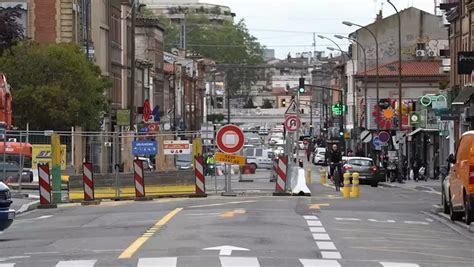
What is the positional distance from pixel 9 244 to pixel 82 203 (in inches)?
584

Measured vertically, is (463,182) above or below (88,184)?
above

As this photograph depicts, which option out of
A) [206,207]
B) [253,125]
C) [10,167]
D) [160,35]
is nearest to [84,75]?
[10,167]

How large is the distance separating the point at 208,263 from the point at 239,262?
14.9 inches

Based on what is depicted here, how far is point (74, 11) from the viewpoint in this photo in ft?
218

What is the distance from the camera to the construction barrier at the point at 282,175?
3566 cm

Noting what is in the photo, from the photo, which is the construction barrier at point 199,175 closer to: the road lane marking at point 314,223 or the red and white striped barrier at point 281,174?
the red and white striped barrier at point 281,174

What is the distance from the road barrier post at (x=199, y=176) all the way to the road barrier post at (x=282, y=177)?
213 centimetres

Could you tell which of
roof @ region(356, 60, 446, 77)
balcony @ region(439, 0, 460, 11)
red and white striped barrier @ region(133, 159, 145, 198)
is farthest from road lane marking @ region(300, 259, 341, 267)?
roof @ region(356, 60, 446, 77)

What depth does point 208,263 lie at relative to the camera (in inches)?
584

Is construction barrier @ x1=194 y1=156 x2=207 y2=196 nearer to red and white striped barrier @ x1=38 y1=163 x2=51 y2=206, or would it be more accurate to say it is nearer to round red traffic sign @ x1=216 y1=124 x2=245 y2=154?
round red traffic sign @ x1=216 y1=124 x2=245 y2=154

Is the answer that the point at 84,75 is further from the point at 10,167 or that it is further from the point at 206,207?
the point at 206,207

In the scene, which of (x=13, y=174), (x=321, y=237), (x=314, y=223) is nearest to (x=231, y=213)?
(x=314, y=223)

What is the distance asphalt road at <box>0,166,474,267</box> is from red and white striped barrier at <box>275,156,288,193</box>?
649 cm

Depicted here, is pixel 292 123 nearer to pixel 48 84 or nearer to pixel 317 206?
pixel 317 206
